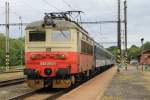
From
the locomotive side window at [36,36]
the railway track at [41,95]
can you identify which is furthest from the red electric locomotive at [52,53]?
the railway track at [41,95]

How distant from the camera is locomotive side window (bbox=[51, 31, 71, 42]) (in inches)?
835

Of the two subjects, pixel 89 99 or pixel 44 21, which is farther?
pixel 44 21

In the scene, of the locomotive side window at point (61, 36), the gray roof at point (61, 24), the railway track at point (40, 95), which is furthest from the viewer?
the gray roof at point (61, 24)

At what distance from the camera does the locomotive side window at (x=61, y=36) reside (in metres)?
21.2

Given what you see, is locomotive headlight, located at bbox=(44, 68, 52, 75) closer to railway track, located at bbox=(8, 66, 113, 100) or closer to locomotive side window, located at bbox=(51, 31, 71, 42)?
railway track, located at bbox=(8, 66, 113, 100)

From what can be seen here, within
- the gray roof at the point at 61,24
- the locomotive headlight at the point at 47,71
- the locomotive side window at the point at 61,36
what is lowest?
the locomotive headlight at the point at 47,71

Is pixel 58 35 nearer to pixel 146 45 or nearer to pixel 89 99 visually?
pixel 89 99

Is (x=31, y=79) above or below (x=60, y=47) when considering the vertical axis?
below

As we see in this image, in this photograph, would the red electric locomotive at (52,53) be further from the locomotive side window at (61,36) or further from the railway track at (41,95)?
the railway track at (41,95)

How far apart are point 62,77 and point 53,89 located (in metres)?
2.17

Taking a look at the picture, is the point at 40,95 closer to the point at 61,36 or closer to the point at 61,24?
the point at 61,36

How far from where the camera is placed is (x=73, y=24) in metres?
21.4

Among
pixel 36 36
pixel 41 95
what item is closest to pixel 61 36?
pixel 36 36

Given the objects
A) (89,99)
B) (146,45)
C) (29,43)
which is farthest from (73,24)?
(146,45)
